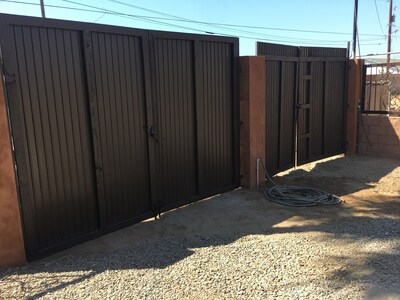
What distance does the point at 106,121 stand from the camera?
434 cm

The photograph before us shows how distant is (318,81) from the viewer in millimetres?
7977

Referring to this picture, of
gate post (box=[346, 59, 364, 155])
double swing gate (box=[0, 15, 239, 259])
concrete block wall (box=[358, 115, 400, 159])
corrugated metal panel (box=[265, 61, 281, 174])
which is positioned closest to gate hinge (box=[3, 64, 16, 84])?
double swing gate (box=[0, 15, 239, 259])

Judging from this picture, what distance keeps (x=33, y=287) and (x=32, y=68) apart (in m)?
2.01

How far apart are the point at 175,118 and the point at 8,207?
2388mm

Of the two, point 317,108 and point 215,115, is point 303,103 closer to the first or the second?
point 317,108

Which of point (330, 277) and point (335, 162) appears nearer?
point (330, 277)

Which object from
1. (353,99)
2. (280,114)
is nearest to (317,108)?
(353,99)

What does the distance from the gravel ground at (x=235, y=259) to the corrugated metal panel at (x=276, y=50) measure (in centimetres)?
264

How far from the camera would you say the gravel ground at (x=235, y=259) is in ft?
10.4

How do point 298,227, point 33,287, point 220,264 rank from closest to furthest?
point 33,287 < point 220,264 < point 298,227

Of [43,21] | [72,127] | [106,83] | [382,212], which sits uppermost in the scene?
[43,21]

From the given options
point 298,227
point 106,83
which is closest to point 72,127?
point 106,83

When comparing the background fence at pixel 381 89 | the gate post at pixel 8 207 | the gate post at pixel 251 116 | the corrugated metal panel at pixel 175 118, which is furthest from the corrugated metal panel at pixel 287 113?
the gate post at pixel 8 207

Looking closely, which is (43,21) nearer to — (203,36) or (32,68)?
(32,68)
